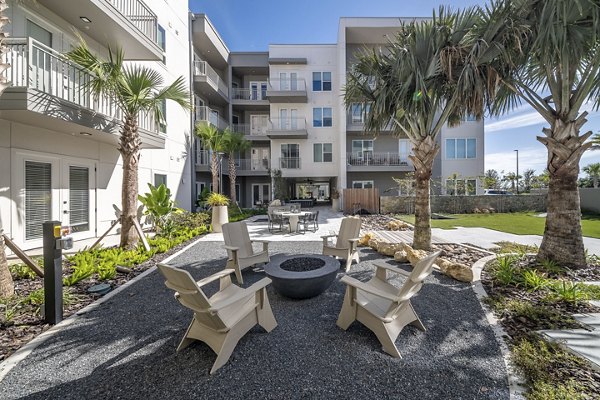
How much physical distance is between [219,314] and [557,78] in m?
7.74

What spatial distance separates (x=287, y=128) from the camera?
2136 cm

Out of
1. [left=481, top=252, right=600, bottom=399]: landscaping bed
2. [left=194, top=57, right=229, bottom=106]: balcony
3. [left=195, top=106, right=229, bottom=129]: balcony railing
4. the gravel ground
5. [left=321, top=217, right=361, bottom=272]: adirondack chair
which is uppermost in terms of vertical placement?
[left=194, top=57, right=229, bottom=106]: balcony

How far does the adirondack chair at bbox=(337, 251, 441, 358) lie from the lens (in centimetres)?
286

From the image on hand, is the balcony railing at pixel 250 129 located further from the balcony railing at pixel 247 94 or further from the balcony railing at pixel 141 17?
the balcony railing at pixel 141 17

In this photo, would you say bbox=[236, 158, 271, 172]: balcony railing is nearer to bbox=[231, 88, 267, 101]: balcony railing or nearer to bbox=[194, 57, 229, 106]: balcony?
bbox=[194, 57, 229, 106]: balcony

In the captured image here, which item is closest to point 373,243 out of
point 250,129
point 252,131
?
point 250,129

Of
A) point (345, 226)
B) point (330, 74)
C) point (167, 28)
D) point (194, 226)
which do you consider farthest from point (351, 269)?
point (330, 74)

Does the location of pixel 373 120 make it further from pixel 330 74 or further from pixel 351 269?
pixel 330 74

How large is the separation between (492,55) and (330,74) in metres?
18.1

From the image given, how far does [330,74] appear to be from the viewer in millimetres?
21484

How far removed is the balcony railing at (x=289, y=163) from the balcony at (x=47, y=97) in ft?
44.5

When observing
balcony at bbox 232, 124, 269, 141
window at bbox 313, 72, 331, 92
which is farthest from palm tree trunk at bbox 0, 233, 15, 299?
window at bbox 313, 72, 331, 92

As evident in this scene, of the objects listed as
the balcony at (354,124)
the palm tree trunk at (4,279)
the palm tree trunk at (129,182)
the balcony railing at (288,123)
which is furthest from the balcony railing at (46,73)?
the balcony at (354,124)

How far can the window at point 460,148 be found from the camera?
20.3 metres
